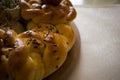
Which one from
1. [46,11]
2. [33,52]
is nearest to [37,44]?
[33,52]

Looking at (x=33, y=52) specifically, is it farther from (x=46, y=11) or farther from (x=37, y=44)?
(x=46, y=11)

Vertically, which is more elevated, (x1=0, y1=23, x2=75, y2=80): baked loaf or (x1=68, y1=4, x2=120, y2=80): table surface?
(x1=0, y1=23, x2=75, y2=80): baked loaf

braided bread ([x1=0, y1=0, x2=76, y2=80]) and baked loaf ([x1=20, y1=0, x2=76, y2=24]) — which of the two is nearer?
braided bread ([x1=0, y1=0, x2=76, y2=80])

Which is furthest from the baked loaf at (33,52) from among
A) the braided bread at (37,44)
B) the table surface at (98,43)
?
the table surface at (98,43)

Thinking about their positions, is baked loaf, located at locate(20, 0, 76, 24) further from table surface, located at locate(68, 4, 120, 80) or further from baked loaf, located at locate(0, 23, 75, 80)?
table surface, located at locate(68, 4, 120, 80)

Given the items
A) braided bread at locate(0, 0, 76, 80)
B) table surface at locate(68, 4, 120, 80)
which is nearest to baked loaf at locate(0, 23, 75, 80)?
braided bread at locate(0, 0, 76, 80)

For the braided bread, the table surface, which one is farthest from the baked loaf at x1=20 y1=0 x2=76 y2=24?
the table surface
